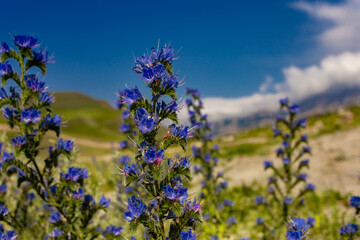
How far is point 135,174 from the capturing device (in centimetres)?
220

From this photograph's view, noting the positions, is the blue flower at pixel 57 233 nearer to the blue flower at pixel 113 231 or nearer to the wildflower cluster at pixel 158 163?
the blue flower at pixel 113 231

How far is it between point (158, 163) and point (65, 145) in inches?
59.1

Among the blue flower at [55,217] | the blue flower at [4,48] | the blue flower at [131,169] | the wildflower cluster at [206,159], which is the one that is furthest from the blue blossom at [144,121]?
the wildflower cluster at [206,159]

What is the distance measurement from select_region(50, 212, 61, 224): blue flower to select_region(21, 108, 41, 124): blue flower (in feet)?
3.27

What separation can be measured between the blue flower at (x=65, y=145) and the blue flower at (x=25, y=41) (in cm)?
107

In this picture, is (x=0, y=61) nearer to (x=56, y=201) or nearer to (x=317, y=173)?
(x=56, y=201)

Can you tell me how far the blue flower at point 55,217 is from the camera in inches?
119

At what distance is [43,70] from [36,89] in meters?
0.28

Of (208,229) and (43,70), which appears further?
(208,229)

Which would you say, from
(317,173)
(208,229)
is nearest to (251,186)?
(317,173)

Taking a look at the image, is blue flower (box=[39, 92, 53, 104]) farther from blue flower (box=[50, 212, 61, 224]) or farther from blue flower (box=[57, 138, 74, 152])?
blue flower (box=[50, 212, 61, 224])

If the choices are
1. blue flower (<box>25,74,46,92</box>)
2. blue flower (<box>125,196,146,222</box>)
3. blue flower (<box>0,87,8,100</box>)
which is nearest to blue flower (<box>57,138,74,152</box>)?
blue flower (<box>25,74,46,92</box>)

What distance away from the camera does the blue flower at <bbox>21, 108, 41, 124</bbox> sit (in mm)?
2890

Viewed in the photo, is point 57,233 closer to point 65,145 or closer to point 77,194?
point 77,194
